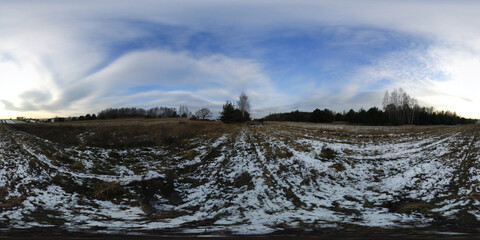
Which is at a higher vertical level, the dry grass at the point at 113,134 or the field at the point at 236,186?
the dry grass at the point at 113,134

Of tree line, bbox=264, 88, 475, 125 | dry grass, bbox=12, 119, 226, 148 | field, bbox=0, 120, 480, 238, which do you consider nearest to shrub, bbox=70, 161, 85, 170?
field, bbox=0, 120, 480, 238

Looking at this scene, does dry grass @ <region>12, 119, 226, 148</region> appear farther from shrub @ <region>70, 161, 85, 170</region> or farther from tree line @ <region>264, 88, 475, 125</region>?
tree line @ <region>264, 88, 475, 125</region>

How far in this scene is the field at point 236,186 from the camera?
8727 mm

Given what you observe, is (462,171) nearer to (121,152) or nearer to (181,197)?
(181,197)

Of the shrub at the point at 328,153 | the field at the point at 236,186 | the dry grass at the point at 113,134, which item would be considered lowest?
the field at the point at 236,186

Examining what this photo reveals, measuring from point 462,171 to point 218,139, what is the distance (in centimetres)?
1621

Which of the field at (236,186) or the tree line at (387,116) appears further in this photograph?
the tree line at (387,116)

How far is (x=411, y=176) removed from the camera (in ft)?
43.1

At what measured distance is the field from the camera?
8.73m

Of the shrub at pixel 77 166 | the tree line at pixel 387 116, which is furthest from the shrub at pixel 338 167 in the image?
the tree line at pixel 387 116

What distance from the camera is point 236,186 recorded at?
12.6 metres

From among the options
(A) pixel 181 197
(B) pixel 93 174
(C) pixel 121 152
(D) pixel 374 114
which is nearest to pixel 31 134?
(C) pixel 121 152

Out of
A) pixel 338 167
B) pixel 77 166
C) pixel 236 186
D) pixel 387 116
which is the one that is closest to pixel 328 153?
pixel 338 167

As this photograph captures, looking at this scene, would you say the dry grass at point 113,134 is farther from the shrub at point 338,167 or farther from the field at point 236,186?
the shrub at point 338,167
